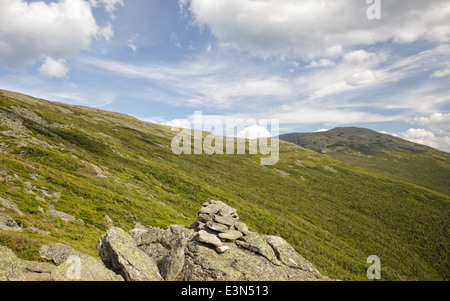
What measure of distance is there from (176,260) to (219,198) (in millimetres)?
41780

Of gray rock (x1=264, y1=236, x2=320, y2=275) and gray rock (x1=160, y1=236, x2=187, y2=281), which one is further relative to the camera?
gray rock (x1=264, y1=236, x2=320, y2=275)

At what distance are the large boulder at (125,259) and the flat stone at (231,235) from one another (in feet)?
17.2

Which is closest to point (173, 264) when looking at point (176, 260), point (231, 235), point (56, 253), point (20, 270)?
point (176, 260)

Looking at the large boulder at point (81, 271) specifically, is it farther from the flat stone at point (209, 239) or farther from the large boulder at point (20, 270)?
the flat stone at point (209, 239)

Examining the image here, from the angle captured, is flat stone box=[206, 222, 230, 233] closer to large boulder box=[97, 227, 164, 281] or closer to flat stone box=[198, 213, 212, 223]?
flat stone box=[198, 213, 212, 223]

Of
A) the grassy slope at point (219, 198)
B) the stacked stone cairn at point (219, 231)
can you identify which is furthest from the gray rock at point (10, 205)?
the stacked stone cairn at point (219, 231)

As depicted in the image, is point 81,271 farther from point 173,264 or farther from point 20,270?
point 173,264

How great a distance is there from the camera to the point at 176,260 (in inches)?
537

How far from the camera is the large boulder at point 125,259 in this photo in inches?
474

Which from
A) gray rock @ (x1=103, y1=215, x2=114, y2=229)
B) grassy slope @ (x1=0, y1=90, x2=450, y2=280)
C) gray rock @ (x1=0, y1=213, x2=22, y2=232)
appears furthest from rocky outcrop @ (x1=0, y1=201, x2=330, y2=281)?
gray rock @ (x1=103, y1=215, x2=114, y2=229)

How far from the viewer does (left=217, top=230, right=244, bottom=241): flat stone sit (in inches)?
640
